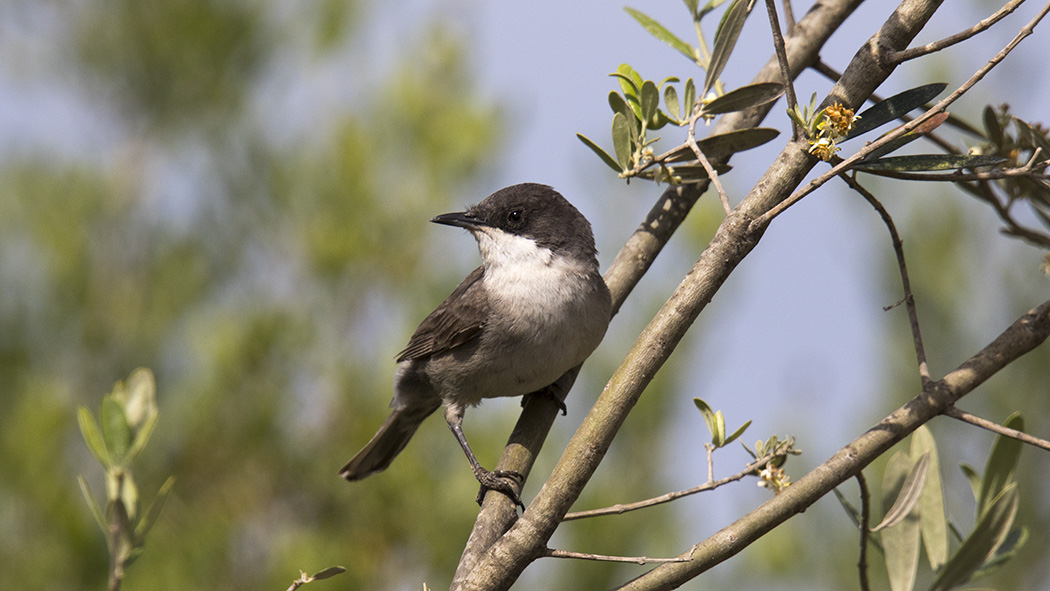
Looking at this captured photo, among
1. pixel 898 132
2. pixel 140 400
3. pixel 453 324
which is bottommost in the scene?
pixel 898 132

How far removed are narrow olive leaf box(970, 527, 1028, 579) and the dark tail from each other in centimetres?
208

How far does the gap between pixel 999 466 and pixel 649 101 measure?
0.93 meters

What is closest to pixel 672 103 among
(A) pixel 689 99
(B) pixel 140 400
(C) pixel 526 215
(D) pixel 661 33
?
(A) pixel 689 99

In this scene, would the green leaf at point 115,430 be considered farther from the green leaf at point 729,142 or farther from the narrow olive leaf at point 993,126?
the narrow olive leaf at point 993,126

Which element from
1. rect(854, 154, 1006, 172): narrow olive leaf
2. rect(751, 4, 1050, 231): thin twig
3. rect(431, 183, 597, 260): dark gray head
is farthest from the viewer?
rect(431, 183, 597, 260): dark gray head

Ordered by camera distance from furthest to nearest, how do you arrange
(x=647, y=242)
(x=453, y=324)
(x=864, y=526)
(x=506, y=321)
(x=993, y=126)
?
(x=453, y=324) < (x=506, y=321) < (x=647, y=242) < (x=993, y=126) < (x=864, y=526)

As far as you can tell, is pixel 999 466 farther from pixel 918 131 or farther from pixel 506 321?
pixel 506 321

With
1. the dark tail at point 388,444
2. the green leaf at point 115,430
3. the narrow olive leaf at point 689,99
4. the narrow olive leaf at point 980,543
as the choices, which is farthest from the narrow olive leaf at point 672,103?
the dark tail at point 388,444

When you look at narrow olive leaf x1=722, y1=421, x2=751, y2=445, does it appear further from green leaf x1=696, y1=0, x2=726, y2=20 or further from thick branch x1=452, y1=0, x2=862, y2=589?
green leaf x1=696, y1=0, x2=726, y2=20

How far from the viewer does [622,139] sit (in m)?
1.83

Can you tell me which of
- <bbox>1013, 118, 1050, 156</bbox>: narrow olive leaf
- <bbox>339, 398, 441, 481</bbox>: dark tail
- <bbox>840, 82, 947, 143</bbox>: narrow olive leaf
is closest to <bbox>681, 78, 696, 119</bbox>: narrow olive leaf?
<bbox>840, 82, 947, 143</bbox>: narrow olive leaf

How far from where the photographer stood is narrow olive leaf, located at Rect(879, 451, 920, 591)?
1.66m

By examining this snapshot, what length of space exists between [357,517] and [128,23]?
381 centimetres

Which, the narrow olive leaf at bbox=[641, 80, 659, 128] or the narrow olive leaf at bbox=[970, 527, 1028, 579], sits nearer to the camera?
the narrow olive leaf at bbox=[970, 527, 1028, 579]
